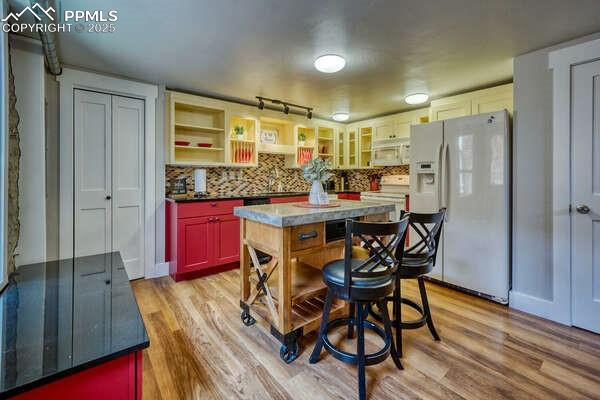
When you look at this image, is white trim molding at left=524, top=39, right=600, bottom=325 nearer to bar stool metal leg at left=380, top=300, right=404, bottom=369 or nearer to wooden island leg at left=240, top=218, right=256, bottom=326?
bar stool metal leg at left=380, top=300, right=404, bottom=369

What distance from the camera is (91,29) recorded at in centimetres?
207

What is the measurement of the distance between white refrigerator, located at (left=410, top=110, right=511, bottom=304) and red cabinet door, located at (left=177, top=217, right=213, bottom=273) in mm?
2543

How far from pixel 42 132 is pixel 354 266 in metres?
2.67

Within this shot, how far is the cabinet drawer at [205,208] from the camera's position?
3.15m

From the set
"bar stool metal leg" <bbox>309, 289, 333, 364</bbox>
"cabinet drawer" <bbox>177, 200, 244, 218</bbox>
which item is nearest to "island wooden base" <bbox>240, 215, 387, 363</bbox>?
"bar stool metal leg" <bbox>309, 289, 333, 364</bbox>

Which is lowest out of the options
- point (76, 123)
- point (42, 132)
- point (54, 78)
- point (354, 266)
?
point (354, 266)

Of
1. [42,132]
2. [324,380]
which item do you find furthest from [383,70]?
[42,132]

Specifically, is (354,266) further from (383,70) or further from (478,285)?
(383,70)

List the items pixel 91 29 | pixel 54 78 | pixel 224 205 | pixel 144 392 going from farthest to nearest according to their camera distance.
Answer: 1. pixel 224 205
2. pixel 54 78
3. pixel 91 29
4. pixel 144 392

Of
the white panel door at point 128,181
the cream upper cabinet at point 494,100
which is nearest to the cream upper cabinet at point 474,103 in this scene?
the cream upper cabinet at point 494,100

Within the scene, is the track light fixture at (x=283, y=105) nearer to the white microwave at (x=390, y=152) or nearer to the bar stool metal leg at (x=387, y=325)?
the white microwave at (x=390, y=152)

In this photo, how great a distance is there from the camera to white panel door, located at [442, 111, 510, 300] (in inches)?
101

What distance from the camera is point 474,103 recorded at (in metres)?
3.33

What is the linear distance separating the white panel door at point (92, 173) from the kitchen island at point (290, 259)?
1926 millimetres
